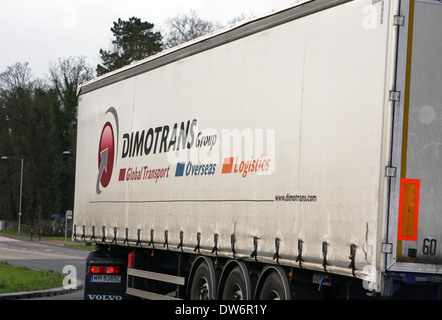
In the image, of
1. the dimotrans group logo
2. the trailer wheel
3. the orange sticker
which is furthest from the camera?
the dimotrans group logo

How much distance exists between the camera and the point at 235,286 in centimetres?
1172

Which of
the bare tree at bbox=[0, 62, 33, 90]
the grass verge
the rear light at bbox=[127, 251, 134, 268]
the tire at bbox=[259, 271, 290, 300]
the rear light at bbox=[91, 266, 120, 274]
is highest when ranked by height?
the bare tree at bbox=[0, 62, 33, 90]

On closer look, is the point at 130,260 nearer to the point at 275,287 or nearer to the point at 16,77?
the point at 275,287

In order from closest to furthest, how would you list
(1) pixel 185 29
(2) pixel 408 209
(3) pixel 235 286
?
(2) pixel 408 209
(3) pixel 235 286
(1) pixel 185 29

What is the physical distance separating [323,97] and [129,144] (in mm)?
6642

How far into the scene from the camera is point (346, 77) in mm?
9219

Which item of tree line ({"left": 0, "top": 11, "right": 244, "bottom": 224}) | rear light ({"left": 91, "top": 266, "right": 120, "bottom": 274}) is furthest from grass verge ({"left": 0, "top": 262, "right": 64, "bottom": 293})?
A: tree line ({"left": 0, "top": 11, "right": 244, "bottom": 224})

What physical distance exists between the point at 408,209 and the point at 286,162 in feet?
7.07

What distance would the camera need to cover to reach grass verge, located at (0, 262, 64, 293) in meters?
22.2

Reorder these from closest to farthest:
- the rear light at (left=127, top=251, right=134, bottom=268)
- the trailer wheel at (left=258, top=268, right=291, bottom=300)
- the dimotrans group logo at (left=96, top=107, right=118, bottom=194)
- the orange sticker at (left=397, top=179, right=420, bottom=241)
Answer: the orange sticker at (left=397, top=179, right=420, bottom=241) → the trailer wheel at (left=258, top=268, right=291, bottom=300) → the rear light at (left=127, top=251, right=134, bottom=268) → the dimotrans group logo at (left=96, top=107, right=118, bottom=194)

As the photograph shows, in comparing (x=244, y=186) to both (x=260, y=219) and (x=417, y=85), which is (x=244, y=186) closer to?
(x=260, y=219)

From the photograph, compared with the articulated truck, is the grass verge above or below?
below

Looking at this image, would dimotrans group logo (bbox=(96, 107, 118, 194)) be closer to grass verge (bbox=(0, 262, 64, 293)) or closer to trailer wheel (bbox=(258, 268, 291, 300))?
grass verge (bbox=(0, 262, 64, 293))

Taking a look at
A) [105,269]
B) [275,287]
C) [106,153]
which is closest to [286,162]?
[275,287]
